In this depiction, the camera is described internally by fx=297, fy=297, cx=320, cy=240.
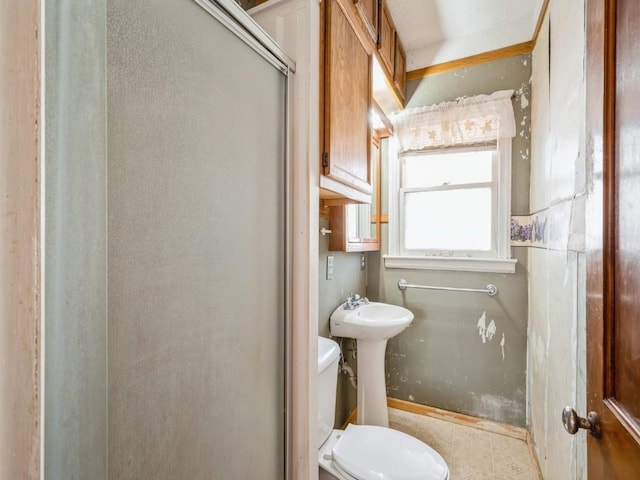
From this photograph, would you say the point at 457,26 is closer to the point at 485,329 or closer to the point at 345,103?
the point at 345,103

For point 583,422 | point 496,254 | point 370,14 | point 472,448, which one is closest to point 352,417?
point 472,448

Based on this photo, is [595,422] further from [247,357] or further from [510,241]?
[510,241]

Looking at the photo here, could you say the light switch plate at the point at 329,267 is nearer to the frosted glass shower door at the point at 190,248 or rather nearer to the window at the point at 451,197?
the window at the point at 451,197

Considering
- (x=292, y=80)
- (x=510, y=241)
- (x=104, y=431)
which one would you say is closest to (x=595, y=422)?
(x=104, y=431)

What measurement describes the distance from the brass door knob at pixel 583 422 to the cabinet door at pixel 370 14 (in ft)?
5.36

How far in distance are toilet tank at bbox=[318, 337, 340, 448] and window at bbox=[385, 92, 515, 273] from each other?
109cm

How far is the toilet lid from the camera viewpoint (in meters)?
1.13

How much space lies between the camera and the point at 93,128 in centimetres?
48

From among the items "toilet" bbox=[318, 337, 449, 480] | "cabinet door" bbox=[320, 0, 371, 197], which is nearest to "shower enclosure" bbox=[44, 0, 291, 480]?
"cabinet door" bbox=[320, 0, 371, 197]

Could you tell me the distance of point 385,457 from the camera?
48.5 inches

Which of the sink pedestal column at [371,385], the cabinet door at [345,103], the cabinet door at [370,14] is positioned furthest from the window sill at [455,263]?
the cabinet door at [370,14]

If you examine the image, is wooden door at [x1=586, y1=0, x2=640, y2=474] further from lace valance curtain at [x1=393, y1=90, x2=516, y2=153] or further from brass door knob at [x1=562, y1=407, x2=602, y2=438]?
lace valance curtain at [x1=393, y1=90, x2=516, y2=153]

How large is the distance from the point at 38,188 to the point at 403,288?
2.15 meters

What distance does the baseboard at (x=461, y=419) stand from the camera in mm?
1947
